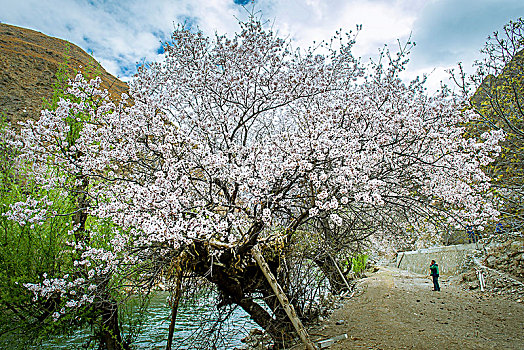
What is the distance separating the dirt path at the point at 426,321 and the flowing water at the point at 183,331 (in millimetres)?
1944

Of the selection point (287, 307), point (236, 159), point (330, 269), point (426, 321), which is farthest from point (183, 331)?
point (426, 321)

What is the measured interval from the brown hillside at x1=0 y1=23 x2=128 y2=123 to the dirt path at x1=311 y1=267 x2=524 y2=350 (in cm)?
2040

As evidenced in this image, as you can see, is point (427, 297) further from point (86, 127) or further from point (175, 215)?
point (86, 127)

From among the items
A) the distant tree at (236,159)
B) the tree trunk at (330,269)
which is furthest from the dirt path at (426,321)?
the distant tree at (236,159)

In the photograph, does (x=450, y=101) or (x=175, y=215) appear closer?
(x=175, y=215)

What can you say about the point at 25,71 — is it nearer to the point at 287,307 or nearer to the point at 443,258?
the point at 287,307

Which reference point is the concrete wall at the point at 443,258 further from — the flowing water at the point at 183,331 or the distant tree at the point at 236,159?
the flowing water at the point at 183,331

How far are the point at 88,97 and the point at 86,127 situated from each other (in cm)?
101

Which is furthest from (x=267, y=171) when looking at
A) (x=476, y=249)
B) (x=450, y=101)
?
(x=476, y=249)

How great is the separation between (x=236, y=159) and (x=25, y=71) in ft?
130

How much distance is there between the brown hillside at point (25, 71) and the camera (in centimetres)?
2483

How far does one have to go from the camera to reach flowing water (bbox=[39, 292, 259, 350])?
4699mm

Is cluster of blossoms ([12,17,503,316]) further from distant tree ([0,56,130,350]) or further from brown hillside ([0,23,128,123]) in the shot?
brown hillside ([0,23,128,123])

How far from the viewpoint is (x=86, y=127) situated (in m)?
4.29
